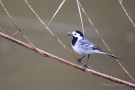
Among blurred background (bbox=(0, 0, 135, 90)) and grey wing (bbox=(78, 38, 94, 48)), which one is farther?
blurred background (bbox=(0, 0, 135, 90))

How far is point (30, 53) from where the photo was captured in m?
5.11

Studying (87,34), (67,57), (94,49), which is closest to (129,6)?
(87,34)

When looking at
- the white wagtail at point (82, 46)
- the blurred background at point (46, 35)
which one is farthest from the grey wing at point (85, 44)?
the blurred background at point (46, 35)

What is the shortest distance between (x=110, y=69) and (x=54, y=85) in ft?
3.13

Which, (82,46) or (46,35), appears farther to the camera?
(46,35)

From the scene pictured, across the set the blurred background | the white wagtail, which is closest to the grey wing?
the white wagtail

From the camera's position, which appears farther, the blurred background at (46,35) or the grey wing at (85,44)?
the blurred background at (46,35)

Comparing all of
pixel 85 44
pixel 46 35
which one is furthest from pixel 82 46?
pixel 46 35

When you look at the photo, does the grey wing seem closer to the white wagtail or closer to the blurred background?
the white wagtail

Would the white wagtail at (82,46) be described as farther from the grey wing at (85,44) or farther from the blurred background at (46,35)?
the blurred background at (46,35)

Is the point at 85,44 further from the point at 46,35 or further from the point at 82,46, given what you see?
the point at 46,35

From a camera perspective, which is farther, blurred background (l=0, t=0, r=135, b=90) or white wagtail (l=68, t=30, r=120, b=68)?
blurred background (l=0, t=0, r=135, b=90)

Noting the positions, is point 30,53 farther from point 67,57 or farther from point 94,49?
point 94,49

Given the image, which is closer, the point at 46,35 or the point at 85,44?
the point at 85,44
